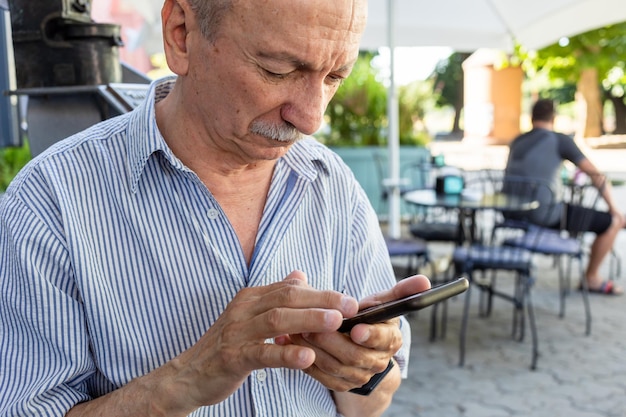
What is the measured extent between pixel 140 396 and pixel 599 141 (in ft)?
79.1

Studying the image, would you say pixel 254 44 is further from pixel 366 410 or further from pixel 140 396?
pixel 366 410

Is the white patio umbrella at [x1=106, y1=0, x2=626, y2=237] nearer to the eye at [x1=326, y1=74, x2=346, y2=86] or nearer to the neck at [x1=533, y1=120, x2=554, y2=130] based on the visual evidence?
the neck at [x1=533, y1=120, x2=554, y2=130]

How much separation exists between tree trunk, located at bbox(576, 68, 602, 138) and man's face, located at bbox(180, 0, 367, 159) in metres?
22.4

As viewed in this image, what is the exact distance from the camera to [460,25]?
7.65m

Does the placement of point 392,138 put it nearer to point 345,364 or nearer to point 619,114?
point 345,364

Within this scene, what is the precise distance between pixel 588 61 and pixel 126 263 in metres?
18.2

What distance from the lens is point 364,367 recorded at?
1.20 meters

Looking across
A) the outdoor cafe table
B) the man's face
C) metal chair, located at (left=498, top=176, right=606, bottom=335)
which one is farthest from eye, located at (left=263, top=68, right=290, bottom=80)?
metal chair, located at (left=498, top=176, right=606, bottom=335)

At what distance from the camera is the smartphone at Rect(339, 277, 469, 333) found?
1070mm

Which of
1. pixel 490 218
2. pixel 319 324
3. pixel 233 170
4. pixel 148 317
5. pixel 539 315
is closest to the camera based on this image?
pixel 319 324

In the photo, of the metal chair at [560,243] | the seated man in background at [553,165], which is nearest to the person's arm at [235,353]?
the metal chair at [560,243]

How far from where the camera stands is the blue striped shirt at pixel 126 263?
1245mm

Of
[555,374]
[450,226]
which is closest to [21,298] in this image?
[555,374]

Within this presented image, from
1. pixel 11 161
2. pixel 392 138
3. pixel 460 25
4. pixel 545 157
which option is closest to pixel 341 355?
pixel 545 157
